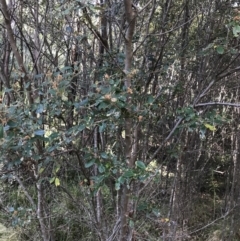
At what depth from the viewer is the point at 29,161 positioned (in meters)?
1.08

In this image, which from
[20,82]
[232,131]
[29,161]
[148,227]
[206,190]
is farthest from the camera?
[206,190]

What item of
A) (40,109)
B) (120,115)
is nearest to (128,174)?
(120,115)

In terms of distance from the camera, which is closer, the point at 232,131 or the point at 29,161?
the point at 29,161

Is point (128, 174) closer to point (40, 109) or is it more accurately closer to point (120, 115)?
point (120, 115)

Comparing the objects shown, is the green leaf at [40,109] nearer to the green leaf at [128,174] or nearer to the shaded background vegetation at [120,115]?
the shaded background vegetation at [120,115]

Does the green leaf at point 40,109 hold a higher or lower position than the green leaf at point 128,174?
higher

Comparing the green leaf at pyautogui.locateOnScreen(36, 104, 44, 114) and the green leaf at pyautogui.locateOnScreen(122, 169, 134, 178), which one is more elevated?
the green leaf at pyautogui.locateOnScreen(36, 104, 44, 114)

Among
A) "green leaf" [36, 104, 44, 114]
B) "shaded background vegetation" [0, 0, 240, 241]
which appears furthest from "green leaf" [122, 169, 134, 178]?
"green leaf" [36, 104, 44, 114]

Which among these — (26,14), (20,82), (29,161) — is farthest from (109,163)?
(26,14)

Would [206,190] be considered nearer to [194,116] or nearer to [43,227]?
[43,227]

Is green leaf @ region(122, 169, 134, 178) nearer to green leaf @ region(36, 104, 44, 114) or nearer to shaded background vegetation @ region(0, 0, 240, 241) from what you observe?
shaded background vegetation @ region(0, 0, 240, 241)

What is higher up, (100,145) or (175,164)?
(100,145)

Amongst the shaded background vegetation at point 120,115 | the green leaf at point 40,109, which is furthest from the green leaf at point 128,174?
the green leaf at point 40,109

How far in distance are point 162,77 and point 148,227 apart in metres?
0.98
